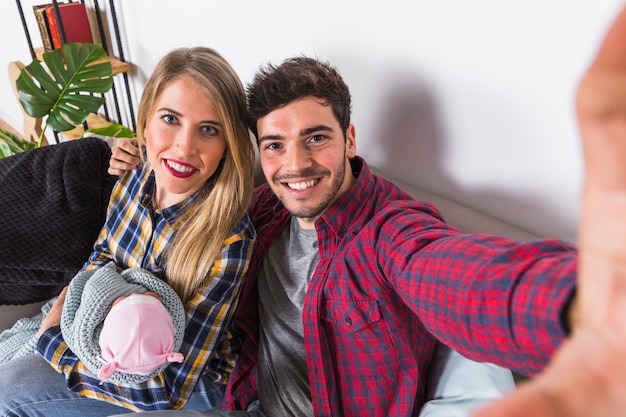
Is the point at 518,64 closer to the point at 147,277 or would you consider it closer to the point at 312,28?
the point at 312,28

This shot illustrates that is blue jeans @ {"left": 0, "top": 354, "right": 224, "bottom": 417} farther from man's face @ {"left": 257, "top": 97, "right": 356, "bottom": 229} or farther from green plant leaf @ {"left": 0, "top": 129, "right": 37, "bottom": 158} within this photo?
green plant leaf @ {"left": 0, "top": 129, "right": 37, "bottom": 158}

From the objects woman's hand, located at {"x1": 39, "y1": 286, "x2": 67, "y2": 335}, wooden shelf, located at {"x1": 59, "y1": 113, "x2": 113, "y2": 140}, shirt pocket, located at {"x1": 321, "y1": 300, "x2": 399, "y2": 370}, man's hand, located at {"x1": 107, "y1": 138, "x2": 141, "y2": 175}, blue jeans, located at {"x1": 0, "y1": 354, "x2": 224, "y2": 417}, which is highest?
man's hand, located at {"x1": 107, "y1": 138, "x2": 141, "y2": 175}

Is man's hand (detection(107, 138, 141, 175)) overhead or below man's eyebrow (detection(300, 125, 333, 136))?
below

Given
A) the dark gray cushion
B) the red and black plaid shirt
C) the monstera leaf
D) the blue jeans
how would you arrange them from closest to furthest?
the red and black plaid shirt → the blue jeans → the dark gray cushion → the monstera leaf

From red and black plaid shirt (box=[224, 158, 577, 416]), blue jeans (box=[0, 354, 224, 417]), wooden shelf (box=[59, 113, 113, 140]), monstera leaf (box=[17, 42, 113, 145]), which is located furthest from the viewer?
wooden shelf (box=[59, 113, 113, 140])

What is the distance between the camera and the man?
1.11 ft

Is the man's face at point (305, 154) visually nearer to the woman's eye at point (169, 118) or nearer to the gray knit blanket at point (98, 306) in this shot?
the woman's eye at point (169, 118)

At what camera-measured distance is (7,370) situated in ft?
3.92

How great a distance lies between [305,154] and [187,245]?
1.09 feet

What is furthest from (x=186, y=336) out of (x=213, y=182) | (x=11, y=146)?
(x=11, y=146)

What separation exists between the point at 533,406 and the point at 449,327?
0.39m

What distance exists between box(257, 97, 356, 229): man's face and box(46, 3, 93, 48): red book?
1.63m

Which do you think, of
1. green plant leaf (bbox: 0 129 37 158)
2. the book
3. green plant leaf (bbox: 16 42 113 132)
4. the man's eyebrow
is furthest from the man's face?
the book

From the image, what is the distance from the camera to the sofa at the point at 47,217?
4.32 ft
